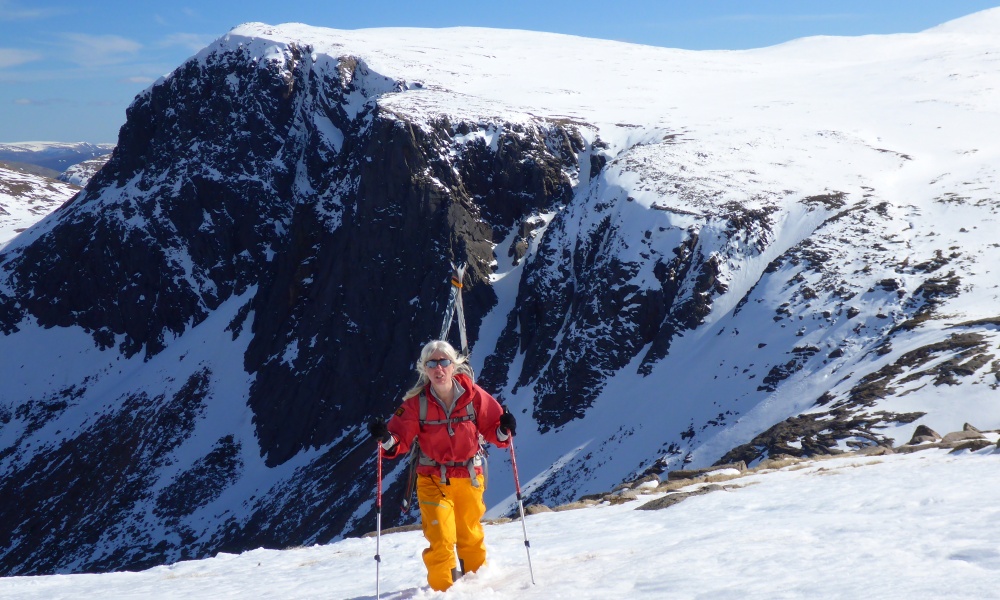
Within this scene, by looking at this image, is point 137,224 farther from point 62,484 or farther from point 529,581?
point 529,581

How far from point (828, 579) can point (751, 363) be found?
28.7 metres

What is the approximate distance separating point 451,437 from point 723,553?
2.83m

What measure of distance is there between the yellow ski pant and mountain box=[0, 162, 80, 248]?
425ft

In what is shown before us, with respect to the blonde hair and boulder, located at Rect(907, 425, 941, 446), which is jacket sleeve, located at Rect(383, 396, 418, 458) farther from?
boulder, located at Rect(907, 425, 941, 446)

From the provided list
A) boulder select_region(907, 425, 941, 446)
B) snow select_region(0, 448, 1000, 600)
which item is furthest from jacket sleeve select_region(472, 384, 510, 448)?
boulder select_region(907, 425, 941, 446)

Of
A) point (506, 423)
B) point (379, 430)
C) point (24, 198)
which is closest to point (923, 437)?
point (506, 423)

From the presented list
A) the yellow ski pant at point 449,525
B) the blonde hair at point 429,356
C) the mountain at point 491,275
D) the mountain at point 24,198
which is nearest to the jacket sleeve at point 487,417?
the blonde hair at point 429,356

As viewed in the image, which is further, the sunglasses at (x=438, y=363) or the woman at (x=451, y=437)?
the woman at (x=451, y=437)

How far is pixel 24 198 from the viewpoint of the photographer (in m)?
149

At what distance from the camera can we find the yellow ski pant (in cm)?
753

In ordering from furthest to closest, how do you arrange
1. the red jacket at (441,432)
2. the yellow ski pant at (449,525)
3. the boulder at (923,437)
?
the boulder at (923,437), the red jacket at (441,432), the yellow ski pant at (449,525)

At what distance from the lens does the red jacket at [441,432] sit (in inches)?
310

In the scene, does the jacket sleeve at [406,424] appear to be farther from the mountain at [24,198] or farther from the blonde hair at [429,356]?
the mountain at [24,198]

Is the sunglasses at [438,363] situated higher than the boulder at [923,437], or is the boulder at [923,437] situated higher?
the sunglasses at [438,363]
